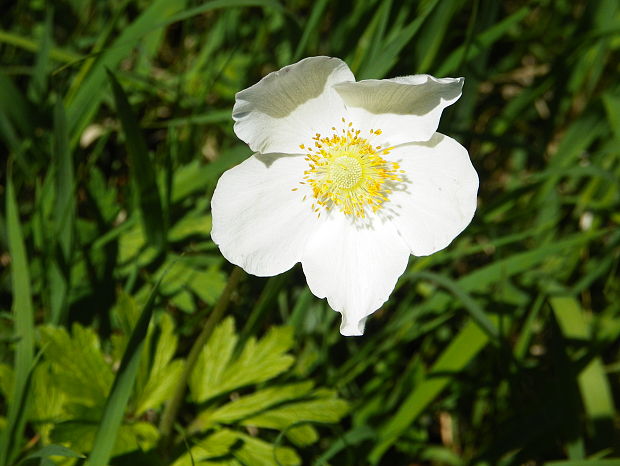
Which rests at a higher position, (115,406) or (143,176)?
(143,176)

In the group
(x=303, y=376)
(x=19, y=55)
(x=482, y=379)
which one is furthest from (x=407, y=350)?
(x=19, y=55)

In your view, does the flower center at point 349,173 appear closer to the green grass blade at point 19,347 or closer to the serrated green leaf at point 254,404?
the serrated green leaf at point 254,404

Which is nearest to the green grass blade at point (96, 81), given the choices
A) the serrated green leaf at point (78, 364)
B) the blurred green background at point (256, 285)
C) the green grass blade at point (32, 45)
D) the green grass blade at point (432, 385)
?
the blurred green background at point (256, 285)

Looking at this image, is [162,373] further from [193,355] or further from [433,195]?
[433,195]

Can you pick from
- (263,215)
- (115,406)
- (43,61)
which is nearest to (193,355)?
(115,406)

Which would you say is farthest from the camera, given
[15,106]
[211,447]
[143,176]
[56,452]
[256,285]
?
[256,285]

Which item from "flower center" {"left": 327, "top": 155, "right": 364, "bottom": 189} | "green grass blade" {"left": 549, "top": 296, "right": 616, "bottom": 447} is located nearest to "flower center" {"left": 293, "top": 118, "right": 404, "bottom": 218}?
"flower center" {"left": 327, "top": 155, "right": 364, "bottom": 189}

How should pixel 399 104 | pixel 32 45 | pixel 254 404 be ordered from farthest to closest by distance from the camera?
pixel 32 45
pixel 254 404
pixel 399 104

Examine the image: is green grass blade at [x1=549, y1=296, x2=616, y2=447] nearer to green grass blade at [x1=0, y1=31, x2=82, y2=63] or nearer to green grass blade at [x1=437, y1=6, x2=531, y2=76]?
green grass blade at [x1=437, y1=6, x2=531, y2=76]
